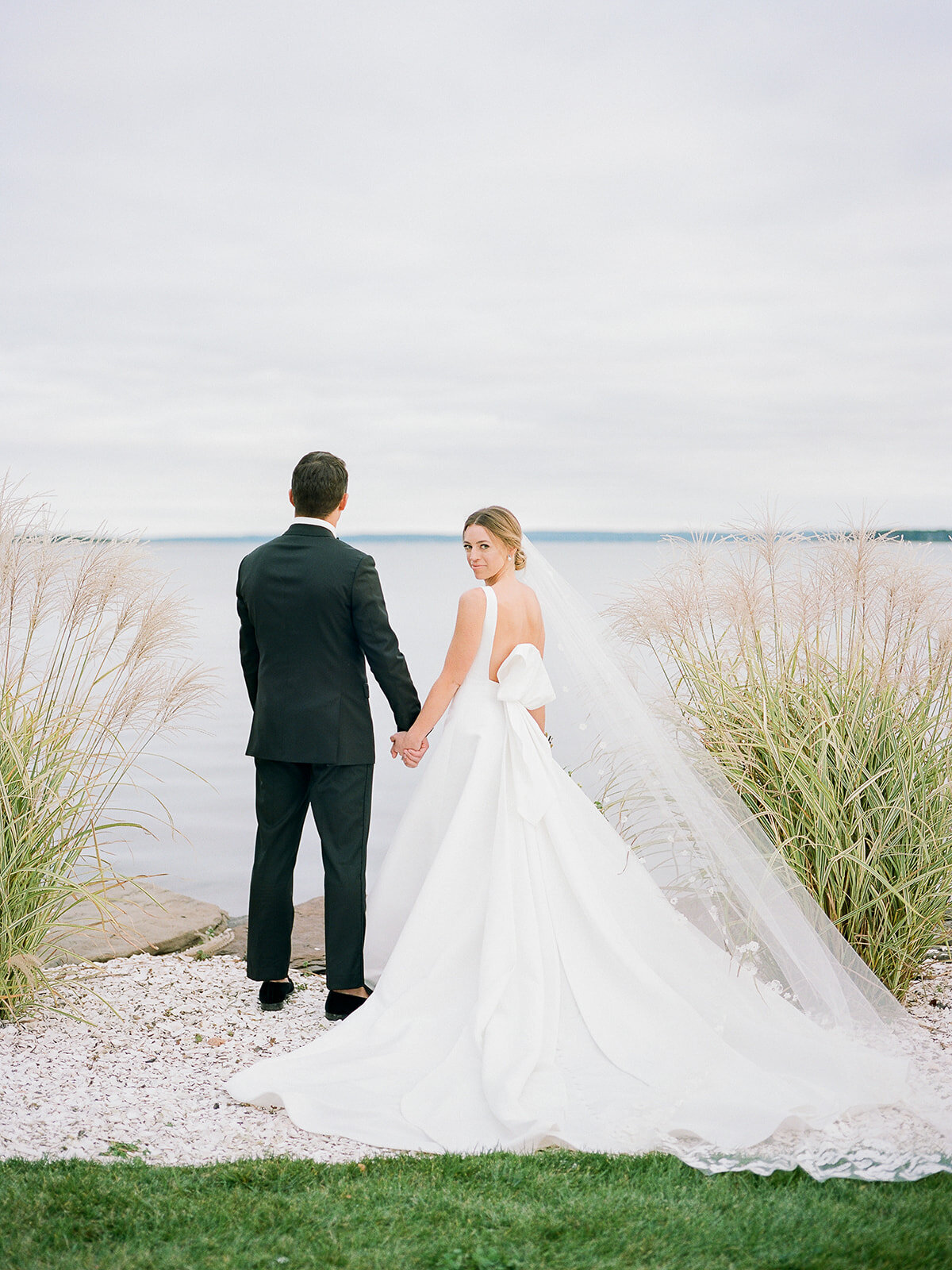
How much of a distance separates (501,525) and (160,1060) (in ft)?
7.95

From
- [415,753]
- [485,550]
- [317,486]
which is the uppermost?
[317,486]

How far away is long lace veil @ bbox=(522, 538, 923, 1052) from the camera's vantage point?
3.43m

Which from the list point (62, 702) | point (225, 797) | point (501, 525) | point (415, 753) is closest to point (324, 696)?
point (415, 753)

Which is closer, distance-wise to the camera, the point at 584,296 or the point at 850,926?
the point at 850,926

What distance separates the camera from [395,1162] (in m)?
2.79

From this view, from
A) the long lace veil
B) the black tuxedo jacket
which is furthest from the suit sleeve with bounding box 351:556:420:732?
the long lace veil

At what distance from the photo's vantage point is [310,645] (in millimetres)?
3988

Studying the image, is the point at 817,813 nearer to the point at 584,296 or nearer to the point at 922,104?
the point at 922,104

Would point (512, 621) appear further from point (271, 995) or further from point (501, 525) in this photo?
point (271, 995)

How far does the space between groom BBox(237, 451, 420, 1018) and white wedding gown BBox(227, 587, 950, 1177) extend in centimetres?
18

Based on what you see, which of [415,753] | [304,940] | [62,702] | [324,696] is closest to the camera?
[324,696]

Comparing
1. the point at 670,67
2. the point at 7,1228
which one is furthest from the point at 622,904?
the point at 670,67

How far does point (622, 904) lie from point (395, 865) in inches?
38.5

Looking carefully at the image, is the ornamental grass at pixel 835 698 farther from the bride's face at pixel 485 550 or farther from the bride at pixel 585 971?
the bride's face at pixel 485 550
